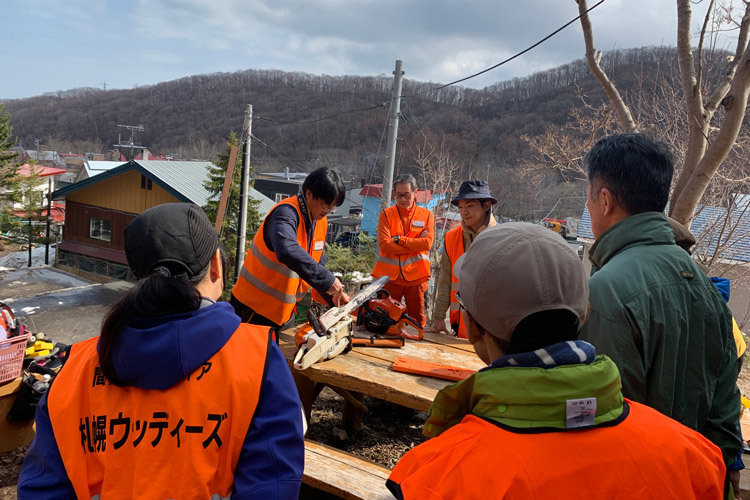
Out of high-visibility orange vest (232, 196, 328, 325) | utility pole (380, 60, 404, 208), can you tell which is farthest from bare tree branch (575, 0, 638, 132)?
high-visibility orange vest (232, 196, 328, 325)

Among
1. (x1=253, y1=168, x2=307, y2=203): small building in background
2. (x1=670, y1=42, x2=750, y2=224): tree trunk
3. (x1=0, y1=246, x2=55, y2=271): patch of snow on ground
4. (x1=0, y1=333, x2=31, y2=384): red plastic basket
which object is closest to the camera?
(x1=0, y1=333, x2=31, y2=384): red plastic basket

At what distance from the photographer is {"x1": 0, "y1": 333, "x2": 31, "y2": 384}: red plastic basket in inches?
126

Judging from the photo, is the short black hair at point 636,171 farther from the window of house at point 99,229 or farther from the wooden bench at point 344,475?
the window of house at point 99,229

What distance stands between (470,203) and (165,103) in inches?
3967

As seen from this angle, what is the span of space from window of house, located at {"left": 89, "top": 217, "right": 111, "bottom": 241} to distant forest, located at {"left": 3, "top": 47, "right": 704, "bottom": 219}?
14.0m

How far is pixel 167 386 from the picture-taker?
122cm

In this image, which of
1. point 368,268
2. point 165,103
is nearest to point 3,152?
point 368,268

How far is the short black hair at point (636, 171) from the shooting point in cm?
163

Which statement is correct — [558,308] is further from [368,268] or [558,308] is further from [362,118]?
[362,118]

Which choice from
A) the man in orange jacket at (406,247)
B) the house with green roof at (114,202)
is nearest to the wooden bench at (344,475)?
the man in orange jacket at (406,247)

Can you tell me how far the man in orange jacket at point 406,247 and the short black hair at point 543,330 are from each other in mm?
3957

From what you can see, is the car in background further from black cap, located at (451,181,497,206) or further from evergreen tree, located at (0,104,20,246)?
evergreen tree, located at (0,104,20,246)

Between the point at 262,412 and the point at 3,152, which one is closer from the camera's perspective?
the point at 262,412

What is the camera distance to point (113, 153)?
79.8 meters
